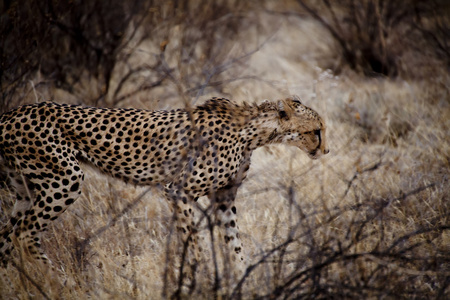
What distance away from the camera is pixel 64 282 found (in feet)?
11.0

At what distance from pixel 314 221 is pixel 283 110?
0.82 m

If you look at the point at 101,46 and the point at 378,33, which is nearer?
the point at 101,46

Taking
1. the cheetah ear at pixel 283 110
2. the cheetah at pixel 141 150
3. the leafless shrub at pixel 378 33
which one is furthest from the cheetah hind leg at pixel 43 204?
the leafless shrub at pixel 378 33

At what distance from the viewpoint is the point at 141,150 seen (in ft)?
12.0

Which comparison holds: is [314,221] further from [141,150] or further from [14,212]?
[14,212]

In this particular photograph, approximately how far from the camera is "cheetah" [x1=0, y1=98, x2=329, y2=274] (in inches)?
136

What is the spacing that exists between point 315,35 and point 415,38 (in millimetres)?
2098

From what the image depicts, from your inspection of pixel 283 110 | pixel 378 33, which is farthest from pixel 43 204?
pixel 378 33

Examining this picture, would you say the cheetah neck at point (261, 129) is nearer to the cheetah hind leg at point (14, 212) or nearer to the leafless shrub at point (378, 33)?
the cheetah hind leg at point (14, 212)

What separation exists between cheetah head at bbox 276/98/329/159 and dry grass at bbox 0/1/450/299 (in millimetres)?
152

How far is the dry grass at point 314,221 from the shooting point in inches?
115

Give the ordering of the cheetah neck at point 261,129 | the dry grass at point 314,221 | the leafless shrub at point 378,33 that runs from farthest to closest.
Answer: the leafless shrub at point 378,33, the cheetah neck at point 261,129, the dry grass at point 314,221

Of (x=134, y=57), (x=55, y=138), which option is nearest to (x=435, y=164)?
(x=55, y=138)

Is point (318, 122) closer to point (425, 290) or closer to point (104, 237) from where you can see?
point (425, 290)
